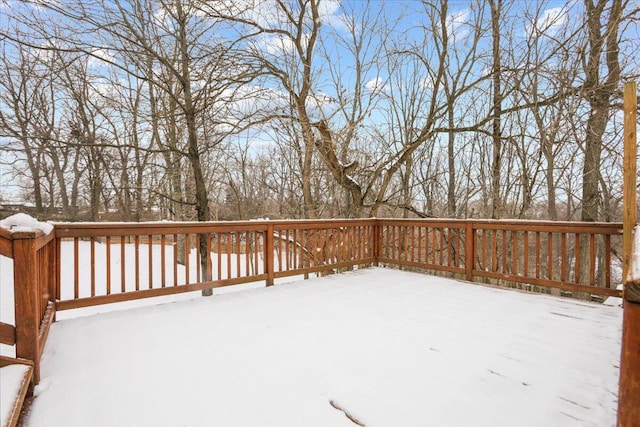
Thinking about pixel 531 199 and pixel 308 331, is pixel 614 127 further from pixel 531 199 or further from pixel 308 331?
pixel 308 331

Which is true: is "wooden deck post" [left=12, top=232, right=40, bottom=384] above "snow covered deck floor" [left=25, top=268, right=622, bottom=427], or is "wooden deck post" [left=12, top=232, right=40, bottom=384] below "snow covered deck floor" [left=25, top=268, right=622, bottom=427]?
above

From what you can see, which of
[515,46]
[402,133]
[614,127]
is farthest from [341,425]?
[402,133]

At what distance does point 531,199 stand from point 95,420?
9.02 metres

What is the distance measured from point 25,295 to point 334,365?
5.71ft

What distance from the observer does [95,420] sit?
5.09ft

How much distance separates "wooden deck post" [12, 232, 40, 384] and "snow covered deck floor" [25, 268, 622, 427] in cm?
A: 25

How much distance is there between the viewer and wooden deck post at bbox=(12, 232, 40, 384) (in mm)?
1681

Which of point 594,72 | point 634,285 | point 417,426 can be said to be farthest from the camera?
point 594,72

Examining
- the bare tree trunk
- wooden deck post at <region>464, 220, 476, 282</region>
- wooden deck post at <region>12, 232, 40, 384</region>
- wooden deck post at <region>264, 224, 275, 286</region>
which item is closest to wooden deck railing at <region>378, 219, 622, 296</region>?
wooden deck post at <region>464, 220, 476, 282</region>

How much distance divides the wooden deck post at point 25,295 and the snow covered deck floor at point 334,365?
252 millimetres

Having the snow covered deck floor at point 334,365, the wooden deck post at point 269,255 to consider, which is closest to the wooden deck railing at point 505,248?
the snow covered deck floor at point 334,365

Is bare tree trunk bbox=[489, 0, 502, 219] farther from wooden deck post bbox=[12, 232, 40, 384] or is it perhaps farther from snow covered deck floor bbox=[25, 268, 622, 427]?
wooden deck post bbox=[12, 232, 40, 384]

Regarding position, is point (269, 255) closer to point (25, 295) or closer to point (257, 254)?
point (257, 254)

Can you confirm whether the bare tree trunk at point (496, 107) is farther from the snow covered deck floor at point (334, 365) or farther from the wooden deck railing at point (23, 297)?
the wooden deck railing at point (23, 297)
